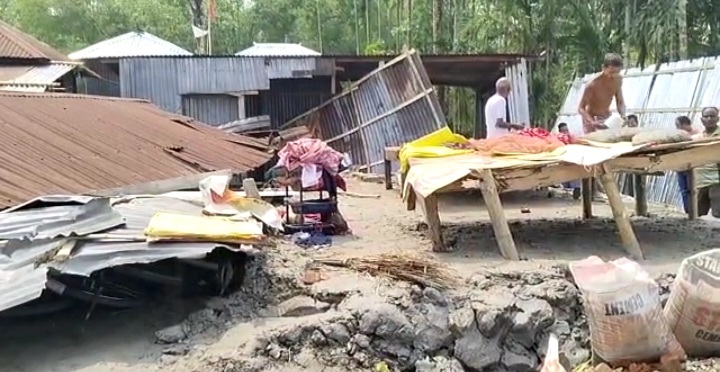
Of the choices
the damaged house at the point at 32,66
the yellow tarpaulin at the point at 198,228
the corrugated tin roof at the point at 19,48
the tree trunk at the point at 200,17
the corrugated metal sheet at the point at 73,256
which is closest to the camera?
the corrugated metal sheet at the point at 73,256

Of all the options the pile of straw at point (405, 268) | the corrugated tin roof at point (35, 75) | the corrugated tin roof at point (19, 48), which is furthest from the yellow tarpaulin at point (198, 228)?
the corrugated tin roof at point (19, 48)

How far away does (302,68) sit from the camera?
1728cm

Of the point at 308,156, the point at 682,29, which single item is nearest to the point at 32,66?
the point at 308,156

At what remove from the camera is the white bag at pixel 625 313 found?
13.9ft

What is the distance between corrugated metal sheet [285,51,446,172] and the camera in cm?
1517

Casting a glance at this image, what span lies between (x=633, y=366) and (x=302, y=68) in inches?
543

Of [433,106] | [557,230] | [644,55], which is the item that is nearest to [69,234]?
[557,230]

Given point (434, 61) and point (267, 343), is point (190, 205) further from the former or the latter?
point (434, 61)

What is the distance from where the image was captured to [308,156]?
27.3 ft

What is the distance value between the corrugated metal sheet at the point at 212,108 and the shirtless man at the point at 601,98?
9.64 meters

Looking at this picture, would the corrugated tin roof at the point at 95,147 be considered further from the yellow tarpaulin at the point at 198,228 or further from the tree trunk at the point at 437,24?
the tree trunk at the point at 437,24

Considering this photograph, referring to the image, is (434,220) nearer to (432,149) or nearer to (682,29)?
(432,149)

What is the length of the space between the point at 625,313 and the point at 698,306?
527mm

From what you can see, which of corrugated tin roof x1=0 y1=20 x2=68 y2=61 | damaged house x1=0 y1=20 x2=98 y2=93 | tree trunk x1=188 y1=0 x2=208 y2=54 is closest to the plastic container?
damaged house x1=0 y1=20 x2=98 y2=93
